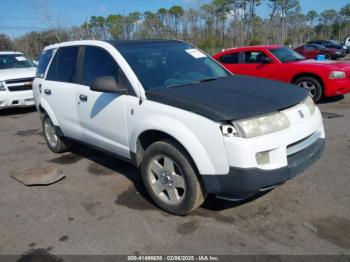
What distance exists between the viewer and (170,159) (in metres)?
3.19

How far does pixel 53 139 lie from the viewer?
567 cm

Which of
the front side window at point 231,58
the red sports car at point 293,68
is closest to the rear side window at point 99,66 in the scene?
the red sports car at point 293,68

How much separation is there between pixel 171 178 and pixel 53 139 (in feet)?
10.5

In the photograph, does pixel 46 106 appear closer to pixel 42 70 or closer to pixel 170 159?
pixel 42 70

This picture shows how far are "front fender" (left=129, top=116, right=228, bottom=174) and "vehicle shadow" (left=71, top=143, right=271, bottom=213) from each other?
78cm

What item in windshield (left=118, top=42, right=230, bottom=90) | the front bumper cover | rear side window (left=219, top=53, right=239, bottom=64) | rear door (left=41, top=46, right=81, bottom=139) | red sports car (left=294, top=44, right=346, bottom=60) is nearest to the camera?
the front bumper cover

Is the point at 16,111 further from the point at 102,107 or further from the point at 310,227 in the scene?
the point at 310,227

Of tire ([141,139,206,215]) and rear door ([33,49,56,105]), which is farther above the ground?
rear door ([33,49,56,105])

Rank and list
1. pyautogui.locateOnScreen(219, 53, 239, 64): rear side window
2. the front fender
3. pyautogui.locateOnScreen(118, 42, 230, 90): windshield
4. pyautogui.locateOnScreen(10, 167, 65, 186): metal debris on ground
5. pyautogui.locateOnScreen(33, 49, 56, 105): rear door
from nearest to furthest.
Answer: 1. the front fender
2. pyautogui.locateOnScreen(118, 42, 230, 90): windshield
3. pyautogui.locateOnScreen(10, 167, 65, 186): metal debris on ground
4. pyautogui.locateOnScreen(33, 49, 56, 105): rear door
5. pyautogui.locateOnScreen(219, 53, 239, 64): rear side window

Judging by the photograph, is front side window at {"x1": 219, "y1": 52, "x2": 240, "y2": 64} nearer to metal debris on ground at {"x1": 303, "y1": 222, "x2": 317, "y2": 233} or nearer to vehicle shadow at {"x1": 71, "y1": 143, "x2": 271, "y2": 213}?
vehicle shadow at {"x1": 71, "y1": 143, "x2": 271, "y2": 213}

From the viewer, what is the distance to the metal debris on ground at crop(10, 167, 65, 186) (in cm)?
441

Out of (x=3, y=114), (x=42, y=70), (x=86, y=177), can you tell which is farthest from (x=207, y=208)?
(x=3, y=114)

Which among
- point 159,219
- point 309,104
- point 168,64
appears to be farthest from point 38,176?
point 309,104

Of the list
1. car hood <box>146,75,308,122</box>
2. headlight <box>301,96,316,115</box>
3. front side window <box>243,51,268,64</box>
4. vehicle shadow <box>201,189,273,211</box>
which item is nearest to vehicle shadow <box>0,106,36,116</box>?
front side window <box>243,51,268,64</box>
